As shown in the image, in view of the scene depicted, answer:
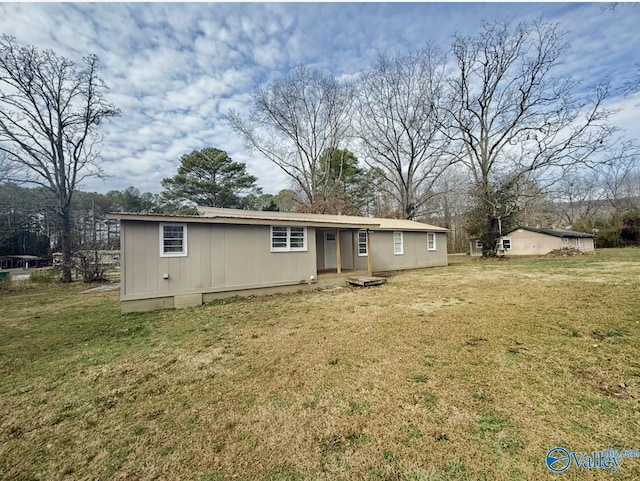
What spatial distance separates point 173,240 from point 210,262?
1.13m

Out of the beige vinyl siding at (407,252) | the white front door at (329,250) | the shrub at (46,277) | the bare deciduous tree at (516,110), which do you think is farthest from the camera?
the bare deciduous tree at (516,110)

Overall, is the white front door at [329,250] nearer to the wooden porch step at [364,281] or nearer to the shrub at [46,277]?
the wooden porch step at [364,281]

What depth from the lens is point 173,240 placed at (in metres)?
7.27

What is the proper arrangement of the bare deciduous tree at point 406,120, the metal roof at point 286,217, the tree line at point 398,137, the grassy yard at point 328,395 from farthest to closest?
the bare deciduous tree at point 406,120 < the tree line at point 398,137 < the metal roof at point 286,217 < the grassy yard at point 328,395

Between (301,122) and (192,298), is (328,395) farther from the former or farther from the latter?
(301,122)

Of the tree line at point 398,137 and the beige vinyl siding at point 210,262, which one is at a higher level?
the tree line at point 398,137

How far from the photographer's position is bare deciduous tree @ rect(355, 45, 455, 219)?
2138cm

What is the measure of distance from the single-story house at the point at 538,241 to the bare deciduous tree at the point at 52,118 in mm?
27197

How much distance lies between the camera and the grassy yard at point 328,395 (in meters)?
2.00

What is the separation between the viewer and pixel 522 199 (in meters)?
19.5

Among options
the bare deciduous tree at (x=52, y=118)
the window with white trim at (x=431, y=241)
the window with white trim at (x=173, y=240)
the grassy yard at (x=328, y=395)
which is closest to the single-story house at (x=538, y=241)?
the window with white trim at (x=431, y=241)

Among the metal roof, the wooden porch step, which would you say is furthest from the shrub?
the wooden porch step

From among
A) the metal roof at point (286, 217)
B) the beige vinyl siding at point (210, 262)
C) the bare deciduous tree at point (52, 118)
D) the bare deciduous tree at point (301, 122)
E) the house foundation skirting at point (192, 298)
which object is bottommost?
the house foundation skirting at point (192, 298)

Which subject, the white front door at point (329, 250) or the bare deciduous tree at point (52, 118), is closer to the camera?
the white front door at point (329, 250)
